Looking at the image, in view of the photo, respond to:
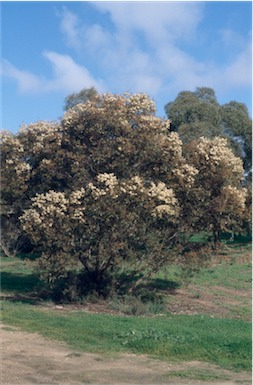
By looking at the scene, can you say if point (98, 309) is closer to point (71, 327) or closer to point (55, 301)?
point (55, 301)

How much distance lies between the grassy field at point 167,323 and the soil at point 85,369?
417 mm

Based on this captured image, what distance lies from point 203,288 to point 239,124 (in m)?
17.6

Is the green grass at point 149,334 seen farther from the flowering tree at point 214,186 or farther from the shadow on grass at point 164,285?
the shadow on grass at point 164,285

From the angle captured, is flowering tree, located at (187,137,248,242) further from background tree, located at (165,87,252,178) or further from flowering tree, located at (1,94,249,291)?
background tree, located at (165,87,252,178)

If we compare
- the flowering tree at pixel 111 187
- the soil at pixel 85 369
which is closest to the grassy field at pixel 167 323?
the soil at pixel 85 369

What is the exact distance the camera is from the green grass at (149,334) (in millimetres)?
11125

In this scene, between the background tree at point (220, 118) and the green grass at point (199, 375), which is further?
the background tree at point (220, 118)

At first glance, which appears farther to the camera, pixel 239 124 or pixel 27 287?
pixel 239 124

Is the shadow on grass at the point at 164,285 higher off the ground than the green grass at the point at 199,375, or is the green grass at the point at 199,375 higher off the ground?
the shadow on grass at the point at 164,285

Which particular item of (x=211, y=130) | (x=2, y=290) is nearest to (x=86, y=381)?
(x=2, y=290)

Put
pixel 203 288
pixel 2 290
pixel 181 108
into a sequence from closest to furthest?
pixel 2 290 → pixel 203 288 → pixel 181 108

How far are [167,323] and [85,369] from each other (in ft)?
19.5

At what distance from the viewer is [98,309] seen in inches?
745

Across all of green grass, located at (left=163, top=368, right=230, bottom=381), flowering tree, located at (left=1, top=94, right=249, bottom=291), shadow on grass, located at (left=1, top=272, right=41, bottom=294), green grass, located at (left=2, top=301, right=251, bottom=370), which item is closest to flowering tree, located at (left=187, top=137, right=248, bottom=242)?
flowering tree, located at (left=1, top=94, right=249, bottom=291)
